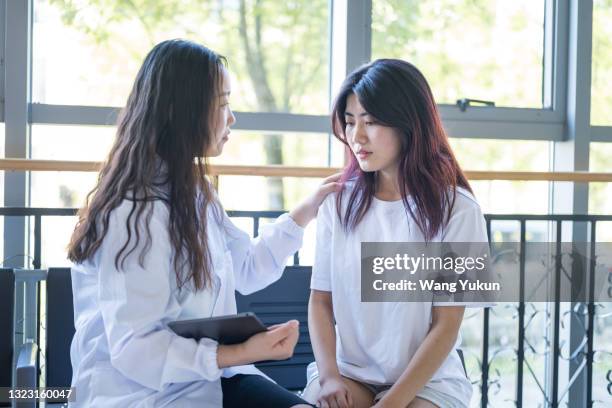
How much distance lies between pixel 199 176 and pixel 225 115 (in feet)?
0.62

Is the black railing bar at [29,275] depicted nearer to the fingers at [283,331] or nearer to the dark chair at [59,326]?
the dark chair at [59,326]

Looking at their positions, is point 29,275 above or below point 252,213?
below

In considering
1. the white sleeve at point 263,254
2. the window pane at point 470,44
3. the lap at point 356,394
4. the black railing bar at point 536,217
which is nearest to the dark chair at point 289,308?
the white sleeve at point 263,254

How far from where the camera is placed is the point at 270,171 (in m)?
2.34

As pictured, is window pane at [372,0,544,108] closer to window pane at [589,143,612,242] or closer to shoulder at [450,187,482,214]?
window pane at [589,143,612,242]

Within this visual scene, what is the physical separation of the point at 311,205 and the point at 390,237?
25 centimetres

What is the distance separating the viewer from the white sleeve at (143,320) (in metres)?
1.39

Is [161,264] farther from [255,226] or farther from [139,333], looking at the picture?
[255,226]

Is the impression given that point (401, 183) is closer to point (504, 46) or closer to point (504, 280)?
point (504, 280)

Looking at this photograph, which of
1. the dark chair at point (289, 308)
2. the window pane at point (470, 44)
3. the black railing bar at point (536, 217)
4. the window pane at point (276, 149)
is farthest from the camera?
the window pane at point (470, 44)

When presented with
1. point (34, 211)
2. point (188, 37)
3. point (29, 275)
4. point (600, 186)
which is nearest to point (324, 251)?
point (29, 275)

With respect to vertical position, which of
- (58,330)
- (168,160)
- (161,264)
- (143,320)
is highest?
(168,160)

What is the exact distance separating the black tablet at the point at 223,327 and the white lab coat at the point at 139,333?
0.02m

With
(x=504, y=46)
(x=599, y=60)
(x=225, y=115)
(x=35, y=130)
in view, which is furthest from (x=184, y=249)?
(x=599, y=60)
